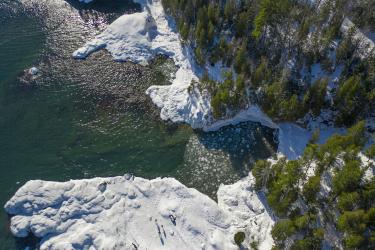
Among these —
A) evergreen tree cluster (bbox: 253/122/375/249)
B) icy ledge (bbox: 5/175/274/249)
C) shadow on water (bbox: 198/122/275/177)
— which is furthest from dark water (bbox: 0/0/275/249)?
evergreen tree cluster (bbox: 253/122/375/249)

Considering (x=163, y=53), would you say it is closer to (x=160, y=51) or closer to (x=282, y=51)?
(x=160, y=51)

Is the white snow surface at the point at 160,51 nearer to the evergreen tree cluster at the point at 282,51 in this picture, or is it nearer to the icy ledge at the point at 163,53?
the icy ledge at the point at 163,53

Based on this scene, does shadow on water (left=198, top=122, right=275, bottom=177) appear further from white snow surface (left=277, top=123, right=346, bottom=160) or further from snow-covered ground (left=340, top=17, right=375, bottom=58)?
snow-covered ground (left=340, top=17, right=375, bottom=58)

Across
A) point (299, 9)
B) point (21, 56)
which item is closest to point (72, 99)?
point (21, 56)

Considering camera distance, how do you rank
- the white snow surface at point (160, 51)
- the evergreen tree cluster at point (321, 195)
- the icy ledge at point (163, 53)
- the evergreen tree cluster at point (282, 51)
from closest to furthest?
the evergreen tree cluster at point (321, 195)
the evergreen tree cluster at point (282, 51)
the icy ledge at point (163, 53)
the white snow surface at point (160, 51)

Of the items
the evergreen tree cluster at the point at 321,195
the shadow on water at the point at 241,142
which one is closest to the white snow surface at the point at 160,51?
the shadow on water at the point at 241,142

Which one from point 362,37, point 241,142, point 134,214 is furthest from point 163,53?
point 362,37
